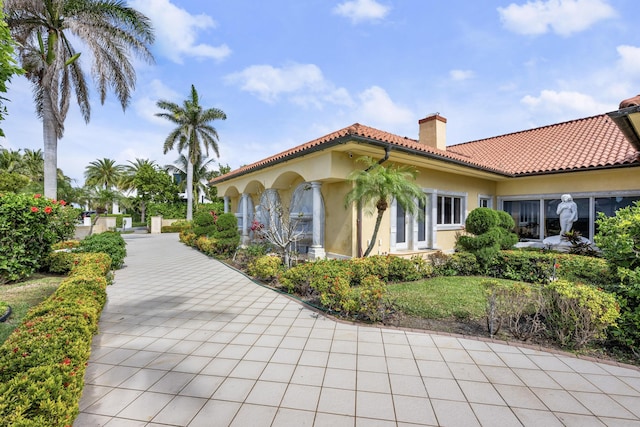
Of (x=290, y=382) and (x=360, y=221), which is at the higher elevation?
(x=360, y=221)

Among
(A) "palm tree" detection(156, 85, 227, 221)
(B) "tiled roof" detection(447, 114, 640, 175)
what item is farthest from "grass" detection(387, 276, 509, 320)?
(A) "palm tree" detection(156, 85, 227, 221)

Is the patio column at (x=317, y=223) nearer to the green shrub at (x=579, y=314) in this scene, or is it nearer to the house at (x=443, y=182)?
the house at (x=443, y=182)

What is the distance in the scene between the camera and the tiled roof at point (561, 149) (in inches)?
418

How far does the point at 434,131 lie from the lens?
42.9ft

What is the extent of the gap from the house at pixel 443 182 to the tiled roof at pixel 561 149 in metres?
0.04

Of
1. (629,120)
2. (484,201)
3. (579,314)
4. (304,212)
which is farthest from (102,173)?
(629,120)

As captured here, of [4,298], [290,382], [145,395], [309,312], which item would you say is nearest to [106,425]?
[145,395]

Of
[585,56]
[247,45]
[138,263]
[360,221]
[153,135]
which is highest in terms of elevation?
[153,135]

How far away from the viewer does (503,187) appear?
43.6 feet

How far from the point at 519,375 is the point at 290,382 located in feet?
8.76

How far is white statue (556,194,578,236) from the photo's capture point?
10375mm

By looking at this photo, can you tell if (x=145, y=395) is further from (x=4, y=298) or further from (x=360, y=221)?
(x=360, y=221)

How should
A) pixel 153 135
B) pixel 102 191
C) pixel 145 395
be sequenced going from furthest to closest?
pixel 102 191 → pixel 153 135 → pixel 145 395

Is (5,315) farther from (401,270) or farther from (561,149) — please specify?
(561,149)
